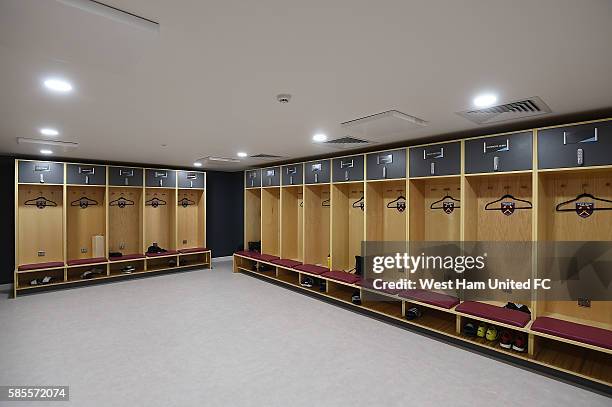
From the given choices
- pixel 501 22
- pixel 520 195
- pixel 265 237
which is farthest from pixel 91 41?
pixel 265 237

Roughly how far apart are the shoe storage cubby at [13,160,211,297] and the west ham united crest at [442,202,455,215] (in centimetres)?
505

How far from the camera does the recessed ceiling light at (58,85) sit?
6.59 feet

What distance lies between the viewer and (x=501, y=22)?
1.32 meters

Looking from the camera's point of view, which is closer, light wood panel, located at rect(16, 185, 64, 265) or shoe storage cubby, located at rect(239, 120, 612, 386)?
shoe storage cubby, located at rect(239, 120, 612, 386)

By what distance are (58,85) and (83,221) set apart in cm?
477

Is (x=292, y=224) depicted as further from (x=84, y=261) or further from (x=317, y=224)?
(x=84, y=261)

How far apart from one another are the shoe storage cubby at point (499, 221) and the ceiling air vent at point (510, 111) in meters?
0.22

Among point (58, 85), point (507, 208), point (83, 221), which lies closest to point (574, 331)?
point (507, 208)

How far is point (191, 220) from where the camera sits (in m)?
7.23

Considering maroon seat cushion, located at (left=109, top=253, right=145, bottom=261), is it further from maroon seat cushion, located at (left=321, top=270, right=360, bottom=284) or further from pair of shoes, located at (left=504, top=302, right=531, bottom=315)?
pair of shoes, located at (left=504, top=302, right=531, bottom=315)

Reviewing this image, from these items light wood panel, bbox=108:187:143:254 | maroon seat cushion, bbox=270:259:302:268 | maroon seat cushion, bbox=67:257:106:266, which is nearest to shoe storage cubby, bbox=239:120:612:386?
maroon seat cushion, bbox=270:259:302:268

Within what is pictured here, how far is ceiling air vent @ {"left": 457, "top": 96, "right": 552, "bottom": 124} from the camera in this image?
2.43 meters

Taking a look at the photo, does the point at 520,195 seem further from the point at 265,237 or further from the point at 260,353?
the point at 265,237

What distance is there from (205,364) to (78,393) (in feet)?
3.09
